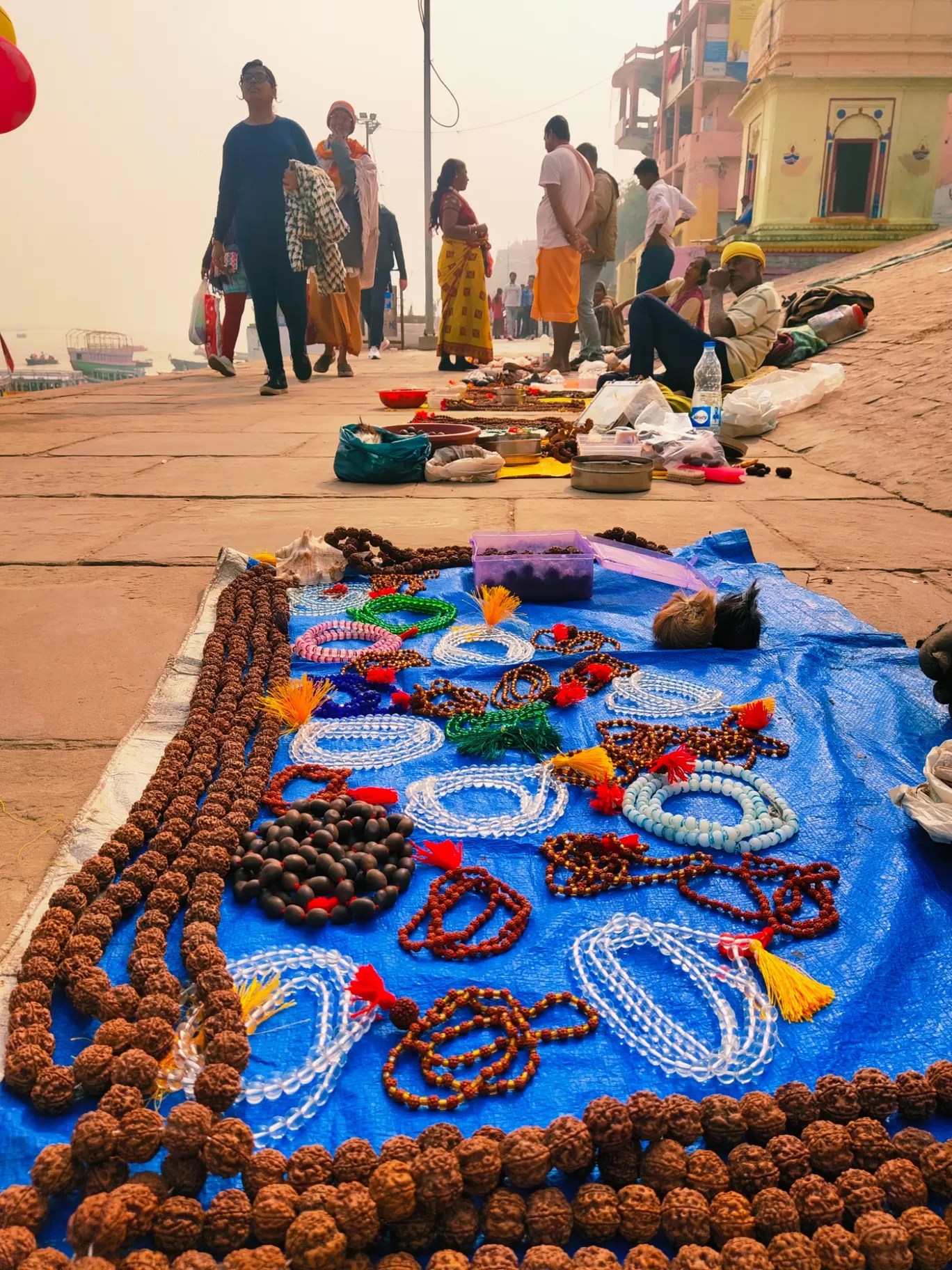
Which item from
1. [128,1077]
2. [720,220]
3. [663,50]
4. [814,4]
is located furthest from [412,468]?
[663,50]

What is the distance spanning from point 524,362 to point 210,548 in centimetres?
942

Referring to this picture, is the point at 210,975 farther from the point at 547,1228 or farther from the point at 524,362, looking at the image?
the point at 524,362

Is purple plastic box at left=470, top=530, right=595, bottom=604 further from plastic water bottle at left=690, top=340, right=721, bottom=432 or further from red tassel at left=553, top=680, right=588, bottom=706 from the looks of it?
plastic water bottle at left=690, top=340, right=721, bottom=432

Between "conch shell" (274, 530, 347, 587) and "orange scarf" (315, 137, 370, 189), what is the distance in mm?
8706

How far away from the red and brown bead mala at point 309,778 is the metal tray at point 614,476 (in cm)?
312

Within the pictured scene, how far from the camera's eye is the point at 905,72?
17766mm

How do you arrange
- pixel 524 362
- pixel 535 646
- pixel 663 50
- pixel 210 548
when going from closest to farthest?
pixel 535 646, pixel 210 548, pixel 524 362, pixel 663 50

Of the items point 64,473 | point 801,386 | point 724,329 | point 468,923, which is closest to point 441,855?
point 468,923

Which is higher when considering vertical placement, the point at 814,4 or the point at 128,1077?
the point at 814,4

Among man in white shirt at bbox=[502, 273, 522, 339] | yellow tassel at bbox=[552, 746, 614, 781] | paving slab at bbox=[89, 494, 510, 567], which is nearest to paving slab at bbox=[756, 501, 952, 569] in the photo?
paving slab at bbox=[89, 494, 510, 567]

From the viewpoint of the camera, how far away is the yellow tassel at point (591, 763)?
1.95 metres

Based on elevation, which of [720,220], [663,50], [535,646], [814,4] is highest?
[663,50]

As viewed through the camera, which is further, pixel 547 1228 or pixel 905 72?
pixel 905 72

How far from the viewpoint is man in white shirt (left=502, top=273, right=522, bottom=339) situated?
2980 centimetres
